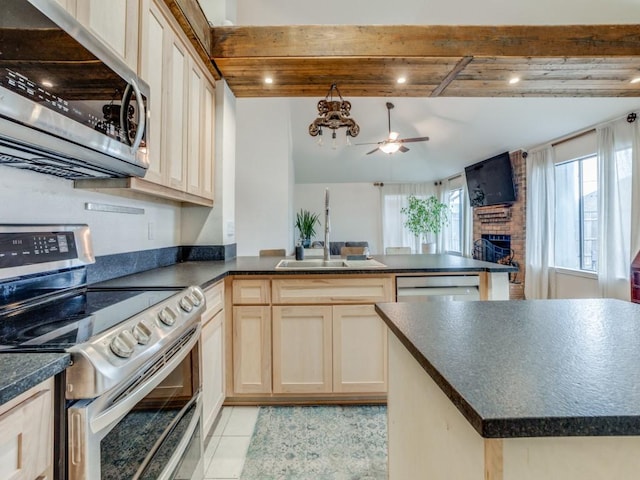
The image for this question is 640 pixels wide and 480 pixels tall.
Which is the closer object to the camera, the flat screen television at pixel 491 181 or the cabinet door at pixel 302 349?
the cabinet door at pixel 302 349

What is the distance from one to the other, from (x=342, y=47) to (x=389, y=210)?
6.77 metres

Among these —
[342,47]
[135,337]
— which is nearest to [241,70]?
[342,47]

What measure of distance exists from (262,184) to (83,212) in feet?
12.1

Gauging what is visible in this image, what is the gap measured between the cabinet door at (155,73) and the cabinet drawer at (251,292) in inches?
31.4

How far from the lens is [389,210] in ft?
28.4

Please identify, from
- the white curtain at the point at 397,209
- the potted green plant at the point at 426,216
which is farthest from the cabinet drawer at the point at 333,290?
the white curtain at the point at 397,209

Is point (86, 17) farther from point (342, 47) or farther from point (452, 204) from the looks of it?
point (452, 204)

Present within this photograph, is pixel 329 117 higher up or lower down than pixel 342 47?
lower down

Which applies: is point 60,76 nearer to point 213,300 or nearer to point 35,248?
point 35,248

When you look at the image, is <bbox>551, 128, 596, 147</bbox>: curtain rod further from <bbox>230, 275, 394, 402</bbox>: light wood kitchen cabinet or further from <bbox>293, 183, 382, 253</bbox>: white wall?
<bbox>293, 183, 382, 253</bbox>: white wall

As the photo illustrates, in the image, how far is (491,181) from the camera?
594 cm

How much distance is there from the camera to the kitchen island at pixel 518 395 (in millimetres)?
473

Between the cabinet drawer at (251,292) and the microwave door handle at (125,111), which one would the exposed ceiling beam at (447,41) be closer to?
the microwave door handle at (125,111)

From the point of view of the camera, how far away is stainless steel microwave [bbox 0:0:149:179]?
0.77 metres
